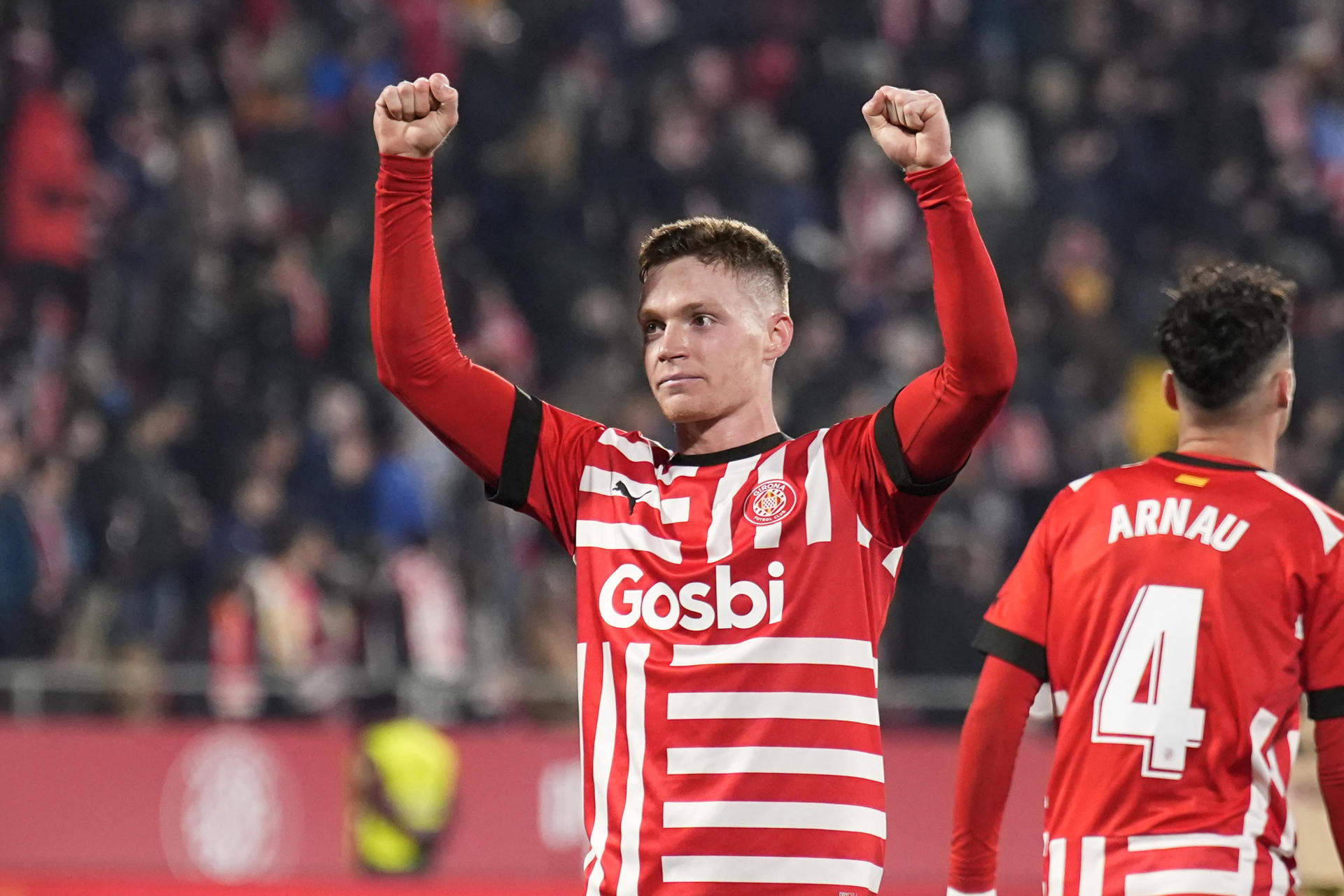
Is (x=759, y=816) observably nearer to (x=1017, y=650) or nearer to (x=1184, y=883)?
(x=1017, y=650)

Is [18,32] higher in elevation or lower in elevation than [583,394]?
higher

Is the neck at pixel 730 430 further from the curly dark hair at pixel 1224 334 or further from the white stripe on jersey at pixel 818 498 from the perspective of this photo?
the curly dark hair at pixel 1224 334

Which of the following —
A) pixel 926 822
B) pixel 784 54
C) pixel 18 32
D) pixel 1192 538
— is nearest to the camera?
pixel 1192 538

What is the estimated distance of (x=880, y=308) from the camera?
13.8 metres

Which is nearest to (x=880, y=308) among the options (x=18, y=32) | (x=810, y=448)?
(x=18, y=32)

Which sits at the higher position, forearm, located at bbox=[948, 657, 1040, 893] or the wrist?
the wrist

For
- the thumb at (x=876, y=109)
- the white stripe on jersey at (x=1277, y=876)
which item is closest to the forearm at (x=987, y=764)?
the white stripe on jersey at (x=1277, y=876)

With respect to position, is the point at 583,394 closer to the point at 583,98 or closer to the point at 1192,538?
the point at 583,98

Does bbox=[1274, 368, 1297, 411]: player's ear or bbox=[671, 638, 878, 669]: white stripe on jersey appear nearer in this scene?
bbox=[671, 638, 878, 669]: white stripe on jersey

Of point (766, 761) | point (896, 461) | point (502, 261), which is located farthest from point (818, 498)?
point (502, 261)

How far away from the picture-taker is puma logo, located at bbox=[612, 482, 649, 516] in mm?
3742

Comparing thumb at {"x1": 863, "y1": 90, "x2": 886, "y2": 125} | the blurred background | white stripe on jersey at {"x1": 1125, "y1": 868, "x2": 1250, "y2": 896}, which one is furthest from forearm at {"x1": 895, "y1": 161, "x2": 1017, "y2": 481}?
the blurred background

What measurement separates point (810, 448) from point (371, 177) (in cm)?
977

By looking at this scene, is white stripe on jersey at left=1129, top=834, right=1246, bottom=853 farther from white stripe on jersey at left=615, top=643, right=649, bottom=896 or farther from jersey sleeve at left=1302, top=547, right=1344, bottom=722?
white stripe on jersey at left=615, top=643, right=649, bottom=896
